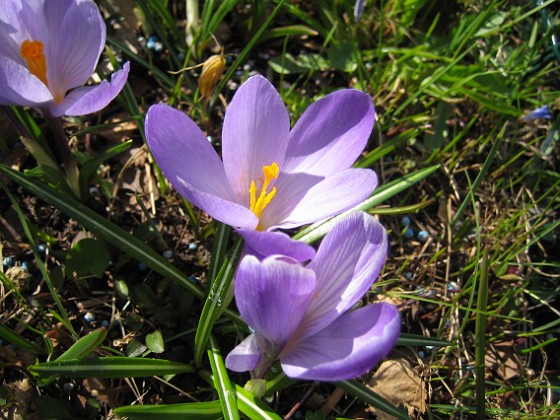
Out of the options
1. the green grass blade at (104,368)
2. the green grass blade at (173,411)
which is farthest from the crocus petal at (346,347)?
the green grass blade at (104,368)

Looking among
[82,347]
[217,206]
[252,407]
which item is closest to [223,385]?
[252,407]

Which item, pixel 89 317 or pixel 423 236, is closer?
pixel 89 317

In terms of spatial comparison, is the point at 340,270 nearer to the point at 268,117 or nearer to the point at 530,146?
the point at 268,117

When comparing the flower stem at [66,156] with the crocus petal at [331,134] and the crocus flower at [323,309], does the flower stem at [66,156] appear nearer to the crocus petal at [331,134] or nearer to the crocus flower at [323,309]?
the crocus petal at [331,134]

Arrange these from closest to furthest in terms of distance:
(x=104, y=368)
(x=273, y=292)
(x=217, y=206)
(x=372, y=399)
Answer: (x=273, y=292), (x=217, y=206), (x=104, y=368), (x=372, y=399)

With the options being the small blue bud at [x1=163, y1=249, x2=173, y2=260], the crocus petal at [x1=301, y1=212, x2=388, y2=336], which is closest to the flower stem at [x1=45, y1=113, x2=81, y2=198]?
the small blue bud at [x1=163, y1=249, x2=173, y2=260]

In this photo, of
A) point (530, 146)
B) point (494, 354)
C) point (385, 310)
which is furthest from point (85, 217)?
point (530, 146)

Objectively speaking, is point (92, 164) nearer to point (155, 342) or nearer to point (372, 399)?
point (155, 342)
